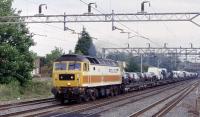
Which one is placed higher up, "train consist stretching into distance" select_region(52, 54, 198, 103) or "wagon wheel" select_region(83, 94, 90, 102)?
"train consist stretching into distance" select_region(52, 54, 198, 103)

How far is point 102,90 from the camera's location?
1515 inches

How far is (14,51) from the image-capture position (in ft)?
134

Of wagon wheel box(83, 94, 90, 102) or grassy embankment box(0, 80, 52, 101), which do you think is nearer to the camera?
wagon wheel box(83, 94, 90, 102)

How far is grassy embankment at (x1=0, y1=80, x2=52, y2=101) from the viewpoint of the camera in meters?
37.5

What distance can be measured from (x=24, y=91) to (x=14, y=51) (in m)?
3.84

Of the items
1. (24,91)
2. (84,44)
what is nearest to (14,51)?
(24,91)

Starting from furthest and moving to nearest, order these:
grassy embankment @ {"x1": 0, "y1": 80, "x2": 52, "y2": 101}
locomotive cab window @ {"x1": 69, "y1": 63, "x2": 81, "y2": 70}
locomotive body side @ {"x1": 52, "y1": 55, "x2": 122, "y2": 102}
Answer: grassy embankment @ {"x1": 0, "y1": 80, "x2": 52, "y2": 101} → locomotive cab window @ {"x1": 69, "y1": 63, "x2": 81, "y2": 70} → locomotive body side @ {"x1": 52, "y1": 55, "x2": 122, "y2": 102}

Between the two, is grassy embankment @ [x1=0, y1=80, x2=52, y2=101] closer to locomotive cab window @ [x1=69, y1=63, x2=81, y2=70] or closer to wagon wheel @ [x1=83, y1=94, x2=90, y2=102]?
wagon wheel @ [x1=83, y1=94, x2=90, y2=102]

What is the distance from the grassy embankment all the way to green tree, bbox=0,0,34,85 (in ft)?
3.55

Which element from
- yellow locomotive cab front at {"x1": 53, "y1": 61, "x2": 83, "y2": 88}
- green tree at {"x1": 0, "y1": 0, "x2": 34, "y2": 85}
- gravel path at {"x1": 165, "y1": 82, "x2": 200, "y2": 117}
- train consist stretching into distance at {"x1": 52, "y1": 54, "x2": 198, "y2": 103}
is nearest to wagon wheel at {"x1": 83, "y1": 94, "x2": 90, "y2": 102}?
train consist stretching into distance at {"x1": 52, "y1": 54, "x2": 198, "y2": 103}

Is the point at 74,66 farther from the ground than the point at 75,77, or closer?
farther from the ground

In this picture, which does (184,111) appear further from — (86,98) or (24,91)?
(24,91)

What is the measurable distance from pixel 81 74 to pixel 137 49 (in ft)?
193

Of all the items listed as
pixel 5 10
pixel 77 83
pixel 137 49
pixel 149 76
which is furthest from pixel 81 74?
pixel 137 49
